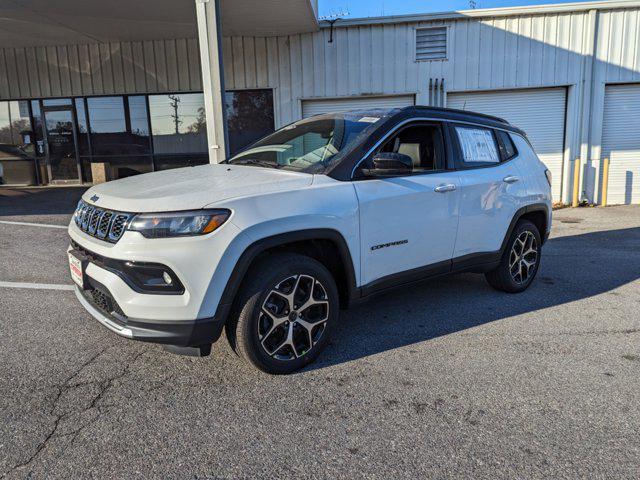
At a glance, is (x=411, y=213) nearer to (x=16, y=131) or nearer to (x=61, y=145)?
(x=61, y=145)

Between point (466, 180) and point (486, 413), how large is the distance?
207 cm

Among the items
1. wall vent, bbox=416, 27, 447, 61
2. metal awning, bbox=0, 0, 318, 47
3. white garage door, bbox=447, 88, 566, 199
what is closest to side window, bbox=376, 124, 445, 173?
metal awning, bbox=0, 0, 318, 47

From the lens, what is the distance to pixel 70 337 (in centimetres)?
378

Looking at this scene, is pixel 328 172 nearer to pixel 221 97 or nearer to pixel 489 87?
pixel 221 97

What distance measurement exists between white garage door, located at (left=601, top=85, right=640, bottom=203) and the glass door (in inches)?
532

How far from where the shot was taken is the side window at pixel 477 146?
4316 millimetres

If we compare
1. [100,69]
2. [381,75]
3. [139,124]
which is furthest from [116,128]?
[381,75]

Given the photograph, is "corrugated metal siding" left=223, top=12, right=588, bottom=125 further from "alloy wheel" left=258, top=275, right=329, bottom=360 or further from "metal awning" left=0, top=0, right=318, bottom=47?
"alloy wheel" left=258, top=275, right=329, bottom=360

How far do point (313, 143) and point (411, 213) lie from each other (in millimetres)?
952

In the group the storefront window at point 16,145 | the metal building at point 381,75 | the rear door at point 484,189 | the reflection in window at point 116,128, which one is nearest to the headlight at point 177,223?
the rear door at point 484,189

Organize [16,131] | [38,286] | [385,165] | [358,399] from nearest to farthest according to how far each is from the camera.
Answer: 1. [358,399]
2. [385,165]
3. [38,286]
4. [16,131]

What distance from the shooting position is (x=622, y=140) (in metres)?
12.0

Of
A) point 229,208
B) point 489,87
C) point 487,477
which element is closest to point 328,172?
point 229,208

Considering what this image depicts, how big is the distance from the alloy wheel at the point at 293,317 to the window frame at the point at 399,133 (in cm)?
85
